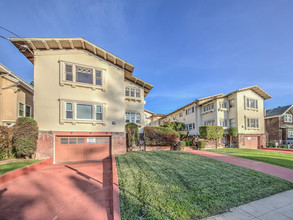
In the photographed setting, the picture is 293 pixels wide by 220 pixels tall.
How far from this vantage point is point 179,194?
14.5ft

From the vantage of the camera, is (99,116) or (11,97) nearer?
(99,116)

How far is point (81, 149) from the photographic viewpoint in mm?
10188

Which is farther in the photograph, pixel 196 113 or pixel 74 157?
pixel 196 113

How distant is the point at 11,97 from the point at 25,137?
584cm

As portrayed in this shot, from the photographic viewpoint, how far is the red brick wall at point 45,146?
30.5 feet

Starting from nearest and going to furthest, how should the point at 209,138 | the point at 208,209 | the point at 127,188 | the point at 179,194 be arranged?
the point at 208,209 < the point at 179,194 < the point at 127,188 < the point at 209,138

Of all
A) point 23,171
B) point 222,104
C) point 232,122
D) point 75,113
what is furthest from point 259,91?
point 23,171

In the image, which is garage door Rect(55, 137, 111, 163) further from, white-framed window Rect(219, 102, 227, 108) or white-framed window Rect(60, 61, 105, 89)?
white-framed window Rect(219, 102, 227, 108)

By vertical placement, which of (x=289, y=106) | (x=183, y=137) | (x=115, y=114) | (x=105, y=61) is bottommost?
(x=183, y=137)

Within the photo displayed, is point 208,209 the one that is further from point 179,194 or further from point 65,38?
point 65,38

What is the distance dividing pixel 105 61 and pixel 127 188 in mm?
10349

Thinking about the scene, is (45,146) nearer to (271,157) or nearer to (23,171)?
(23,171)

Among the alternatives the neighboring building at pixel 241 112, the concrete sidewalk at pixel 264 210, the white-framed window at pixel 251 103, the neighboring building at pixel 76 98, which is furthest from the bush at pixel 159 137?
the white-framed window at pixel 251 103

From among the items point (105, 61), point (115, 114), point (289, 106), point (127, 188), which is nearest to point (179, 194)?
point (127, 188)
